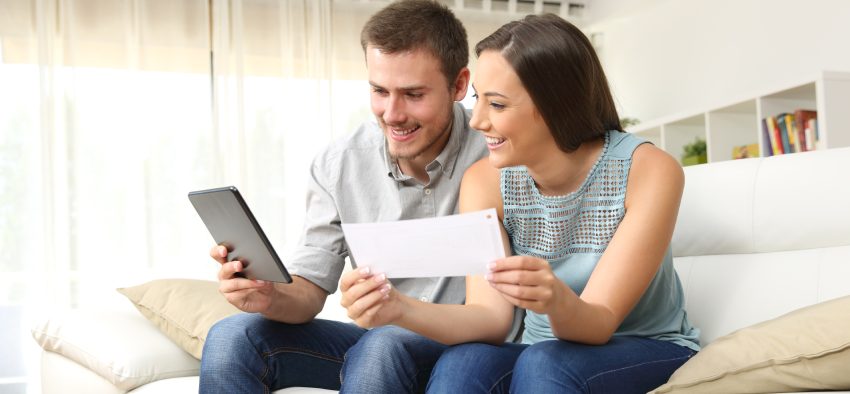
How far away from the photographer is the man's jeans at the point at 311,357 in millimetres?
1320

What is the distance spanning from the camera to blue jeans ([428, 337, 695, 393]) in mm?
1146

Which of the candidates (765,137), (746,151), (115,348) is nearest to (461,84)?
(115,348)

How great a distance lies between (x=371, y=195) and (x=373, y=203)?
18mm

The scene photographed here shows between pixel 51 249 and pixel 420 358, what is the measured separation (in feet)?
10.5

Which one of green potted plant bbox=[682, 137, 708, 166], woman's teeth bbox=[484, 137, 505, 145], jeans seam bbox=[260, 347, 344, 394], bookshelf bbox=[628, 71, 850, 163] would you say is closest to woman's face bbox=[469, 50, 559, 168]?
woman's teeth bbox=[484, 137, 505, 145]

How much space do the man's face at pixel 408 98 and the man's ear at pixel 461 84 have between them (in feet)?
0.25

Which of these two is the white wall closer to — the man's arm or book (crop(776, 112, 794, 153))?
book (crop(776, 112, 794, 153))

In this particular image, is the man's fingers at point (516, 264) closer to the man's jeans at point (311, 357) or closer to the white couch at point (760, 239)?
the man's jeans at point (311, 357)

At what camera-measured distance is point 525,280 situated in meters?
1.09

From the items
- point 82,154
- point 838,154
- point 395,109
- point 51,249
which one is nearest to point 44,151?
point 82,154

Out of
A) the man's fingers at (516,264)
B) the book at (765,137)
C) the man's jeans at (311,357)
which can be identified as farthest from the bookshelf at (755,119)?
the man's fingers at (516,264)

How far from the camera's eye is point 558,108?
1.36 metres

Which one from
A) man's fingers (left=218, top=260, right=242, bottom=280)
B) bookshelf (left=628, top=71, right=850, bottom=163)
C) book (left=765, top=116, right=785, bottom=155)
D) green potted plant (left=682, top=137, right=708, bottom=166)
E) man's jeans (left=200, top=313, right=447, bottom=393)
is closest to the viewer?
man's jeans (left=200, top=313, right=447, bottom=393)

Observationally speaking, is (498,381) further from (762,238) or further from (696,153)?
(696,153)
